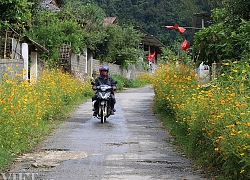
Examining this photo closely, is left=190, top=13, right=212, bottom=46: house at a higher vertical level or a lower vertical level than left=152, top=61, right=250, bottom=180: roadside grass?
higher

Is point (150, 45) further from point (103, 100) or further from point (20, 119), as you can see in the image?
point (20, 119)

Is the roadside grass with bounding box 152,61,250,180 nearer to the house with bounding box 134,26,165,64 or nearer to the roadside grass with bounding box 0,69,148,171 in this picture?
the roadside grass with bounding box 0,69,148,171

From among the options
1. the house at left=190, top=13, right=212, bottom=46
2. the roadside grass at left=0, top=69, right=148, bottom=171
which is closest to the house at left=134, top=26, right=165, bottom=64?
the house at left=190, top=13, right=212, bottom=46

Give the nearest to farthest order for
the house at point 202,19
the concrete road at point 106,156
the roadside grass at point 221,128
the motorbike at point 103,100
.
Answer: the roadside grass at point 221,128, the concrete road at point 106,156, the motorbike at point 103,100, the house at point 202,19

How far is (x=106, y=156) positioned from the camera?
8.99 meters

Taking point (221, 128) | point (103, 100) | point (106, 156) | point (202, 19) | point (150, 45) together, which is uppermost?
point (202, 19)

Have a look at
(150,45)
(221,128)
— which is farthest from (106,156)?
(150,45)

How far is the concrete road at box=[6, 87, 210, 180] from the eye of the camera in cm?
758

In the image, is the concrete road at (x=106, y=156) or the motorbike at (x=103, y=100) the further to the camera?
the motorbike at (x=103, y=100)

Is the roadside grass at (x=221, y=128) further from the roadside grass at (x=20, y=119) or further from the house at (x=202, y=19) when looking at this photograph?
the house at (x=202, y=19)

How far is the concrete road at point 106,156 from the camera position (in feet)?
24.9

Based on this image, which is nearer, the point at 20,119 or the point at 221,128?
the point at 221,128

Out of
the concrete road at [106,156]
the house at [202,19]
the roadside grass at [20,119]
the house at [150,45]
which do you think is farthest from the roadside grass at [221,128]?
the house at [150,45]

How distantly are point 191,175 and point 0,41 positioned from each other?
13.6m
